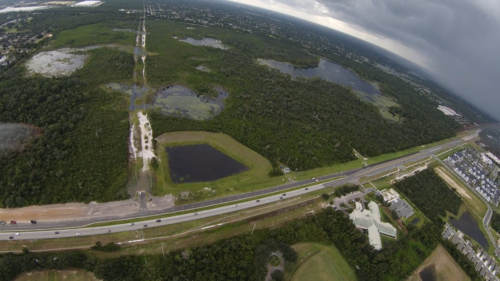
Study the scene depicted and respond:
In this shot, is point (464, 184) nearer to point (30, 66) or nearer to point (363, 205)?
point (363, 205)

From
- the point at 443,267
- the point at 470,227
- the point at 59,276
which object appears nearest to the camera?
the point at 59,276

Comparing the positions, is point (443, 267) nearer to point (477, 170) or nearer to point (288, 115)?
point (288, 115)

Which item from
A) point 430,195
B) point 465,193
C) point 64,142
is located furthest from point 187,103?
point 465,193

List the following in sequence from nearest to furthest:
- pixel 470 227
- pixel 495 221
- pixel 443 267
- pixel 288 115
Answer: pixel 443 267 → pixel 470 227 → pixel 495 221 → pixel 288 115

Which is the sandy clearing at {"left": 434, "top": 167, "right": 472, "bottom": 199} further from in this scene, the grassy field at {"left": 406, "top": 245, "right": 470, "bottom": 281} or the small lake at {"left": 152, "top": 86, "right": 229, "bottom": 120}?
the small lake at {"left": 152, "top": 86, "right": 229, "bottom": 120}

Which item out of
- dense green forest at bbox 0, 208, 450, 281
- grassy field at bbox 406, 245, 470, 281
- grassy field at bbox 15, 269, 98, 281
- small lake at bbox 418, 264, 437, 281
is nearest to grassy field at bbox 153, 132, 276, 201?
dense green forest at bbox 0, 208, 450, 281

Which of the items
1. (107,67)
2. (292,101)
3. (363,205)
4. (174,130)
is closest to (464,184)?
(363,205)

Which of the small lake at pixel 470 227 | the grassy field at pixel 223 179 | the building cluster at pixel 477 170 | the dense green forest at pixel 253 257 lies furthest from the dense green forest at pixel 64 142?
the building cluster at pixel 477 170
